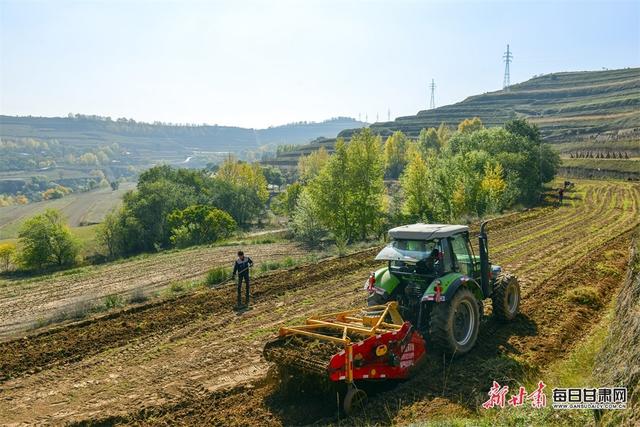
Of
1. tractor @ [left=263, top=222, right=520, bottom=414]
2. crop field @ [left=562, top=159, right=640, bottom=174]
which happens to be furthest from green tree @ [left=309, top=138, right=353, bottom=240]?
crop field @ [left=562, top=159, right=640, bottom=174]

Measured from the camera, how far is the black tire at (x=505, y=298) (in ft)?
34.3

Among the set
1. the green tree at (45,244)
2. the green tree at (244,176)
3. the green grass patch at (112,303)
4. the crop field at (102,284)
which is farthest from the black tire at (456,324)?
the green tree at (244,176)

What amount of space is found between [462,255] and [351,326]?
3051mm

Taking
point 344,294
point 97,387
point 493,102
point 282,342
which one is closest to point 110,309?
point 97,387

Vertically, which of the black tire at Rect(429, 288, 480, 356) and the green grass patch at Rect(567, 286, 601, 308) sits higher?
the black tire at Rect(429, 288, 480, 356)

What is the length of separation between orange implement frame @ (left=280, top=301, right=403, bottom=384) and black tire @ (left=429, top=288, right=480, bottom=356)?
2.30 ft

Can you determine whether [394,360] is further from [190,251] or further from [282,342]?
[190,251]

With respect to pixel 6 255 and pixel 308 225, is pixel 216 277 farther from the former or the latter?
pixel 6 255

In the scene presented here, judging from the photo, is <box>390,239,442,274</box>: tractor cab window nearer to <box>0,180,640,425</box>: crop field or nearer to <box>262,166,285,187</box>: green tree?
<box>0,180,640,425</box>: crop field

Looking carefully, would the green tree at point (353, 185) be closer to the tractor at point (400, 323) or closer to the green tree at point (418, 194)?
the green tree at point (418, 194)

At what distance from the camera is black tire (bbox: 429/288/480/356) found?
8438mm

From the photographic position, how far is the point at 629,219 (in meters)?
28.9

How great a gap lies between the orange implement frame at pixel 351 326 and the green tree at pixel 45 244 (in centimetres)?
Answer: 3971

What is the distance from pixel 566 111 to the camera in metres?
132
